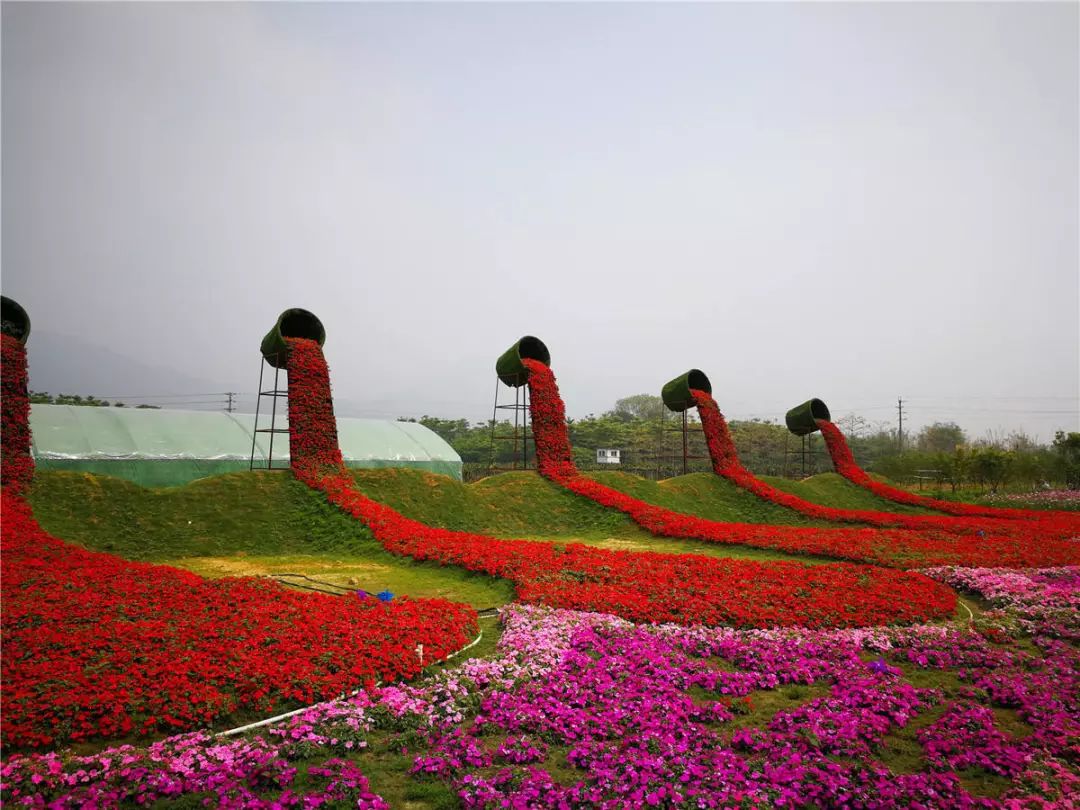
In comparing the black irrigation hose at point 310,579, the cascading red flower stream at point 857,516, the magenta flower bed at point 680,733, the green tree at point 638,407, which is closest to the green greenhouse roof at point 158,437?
the cascading red flower stream at point 857,516

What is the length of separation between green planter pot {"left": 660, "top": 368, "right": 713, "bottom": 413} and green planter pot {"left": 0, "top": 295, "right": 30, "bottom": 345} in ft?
83.2

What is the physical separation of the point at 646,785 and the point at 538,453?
19932mm

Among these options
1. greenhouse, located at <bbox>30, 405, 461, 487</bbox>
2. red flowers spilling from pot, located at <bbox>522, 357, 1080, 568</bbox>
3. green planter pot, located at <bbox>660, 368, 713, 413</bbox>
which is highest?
green planter pot, located at <bbox>660, 368, 713, 413</bbox>

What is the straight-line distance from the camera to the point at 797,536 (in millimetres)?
18031

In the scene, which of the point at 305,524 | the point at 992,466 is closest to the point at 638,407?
the point at 992,466

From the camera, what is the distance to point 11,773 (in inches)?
175

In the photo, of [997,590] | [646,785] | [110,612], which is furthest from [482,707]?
[997,590]

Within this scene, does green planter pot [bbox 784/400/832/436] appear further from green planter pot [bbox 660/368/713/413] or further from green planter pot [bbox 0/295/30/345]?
green planter pot [bbox 0/295/30/345]

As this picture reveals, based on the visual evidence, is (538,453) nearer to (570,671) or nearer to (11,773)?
(570,671)

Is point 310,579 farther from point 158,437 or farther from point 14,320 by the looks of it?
point 158,437

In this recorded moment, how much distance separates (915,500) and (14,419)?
3438 centimetres

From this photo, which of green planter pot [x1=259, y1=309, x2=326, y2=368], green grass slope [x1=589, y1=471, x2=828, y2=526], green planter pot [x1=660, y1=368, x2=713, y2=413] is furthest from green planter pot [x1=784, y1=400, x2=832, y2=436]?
green planter pot [x1=259, y1=309, x2=326, y2=368]

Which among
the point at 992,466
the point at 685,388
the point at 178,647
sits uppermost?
the point at 685,388

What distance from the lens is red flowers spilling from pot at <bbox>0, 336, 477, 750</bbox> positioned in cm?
543
